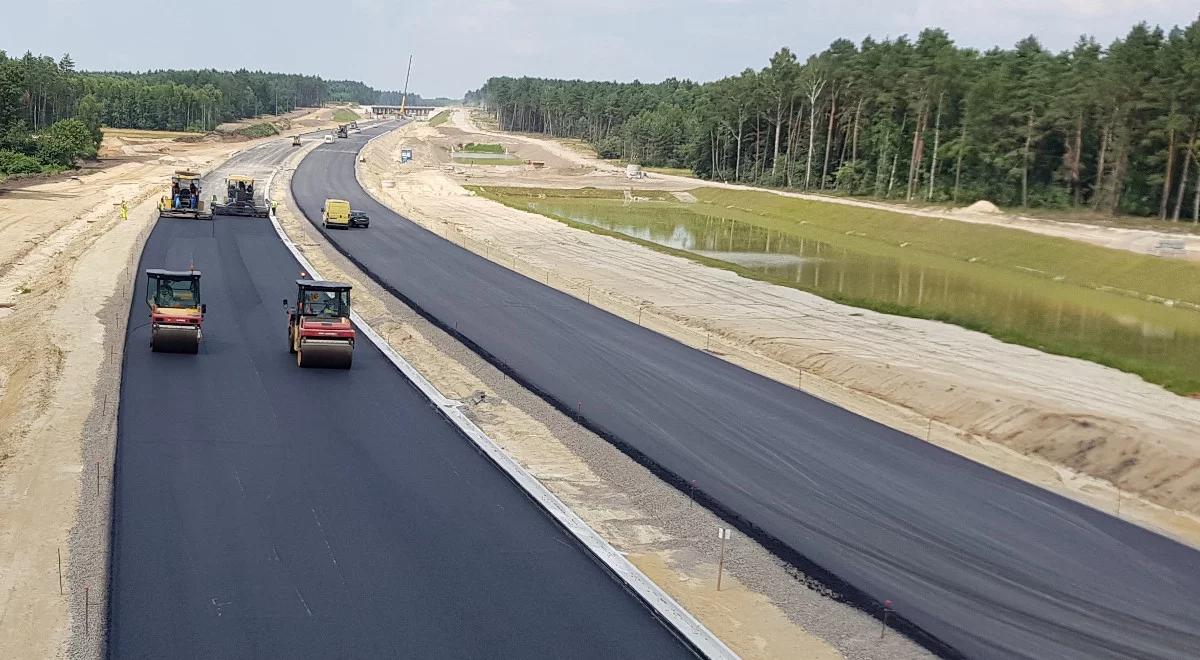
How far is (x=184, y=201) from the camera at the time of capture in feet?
210

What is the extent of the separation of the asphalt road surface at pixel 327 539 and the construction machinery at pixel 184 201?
3749 centimetres

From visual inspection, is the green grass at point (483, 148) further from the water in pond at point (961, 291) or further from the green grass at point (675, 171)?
the water in pond at point (961, 291)

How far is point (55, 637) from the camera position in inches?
564

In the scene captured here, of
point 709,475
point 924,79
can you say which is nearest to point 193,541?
point 709,475

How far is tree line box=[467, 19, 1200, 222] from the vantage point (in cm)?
8100

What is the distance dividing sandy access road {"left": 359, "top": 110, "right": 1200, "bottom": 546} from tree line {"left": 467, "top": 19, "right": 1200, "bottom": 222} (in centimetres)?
4216

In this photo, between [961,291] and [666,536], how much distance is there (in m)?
41.1

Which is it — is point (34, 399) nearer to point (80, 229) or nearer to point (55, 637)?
point (55, 637)

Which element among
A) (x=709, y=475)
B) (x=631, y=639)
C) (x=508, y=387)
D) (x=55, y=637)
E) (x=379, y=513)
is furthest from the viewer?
(x=508, y=387)

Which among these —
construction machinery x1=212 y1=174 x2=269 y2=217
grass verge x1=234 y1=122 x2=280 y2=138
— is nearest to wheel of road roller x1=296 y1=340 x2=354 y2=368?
construction machinery x1=212 y1=174 x2=269 y2=217

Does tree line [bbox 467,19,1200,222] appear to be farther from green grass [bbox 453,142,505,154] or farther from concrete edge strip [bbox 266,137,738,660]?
concrete edge strip [bbox 266,137,738,660]

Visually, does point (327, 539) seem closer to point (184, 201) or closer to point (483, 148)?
point (184, 201)

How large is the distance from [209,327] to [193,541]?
17744mm

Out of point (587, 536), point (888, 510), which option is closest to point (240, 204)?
point (587, 536)
